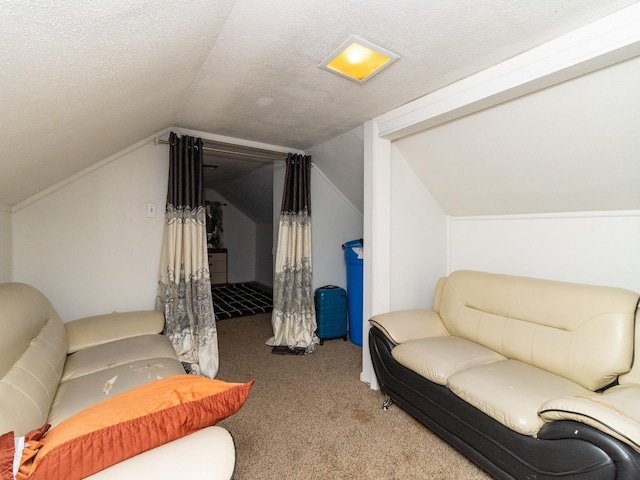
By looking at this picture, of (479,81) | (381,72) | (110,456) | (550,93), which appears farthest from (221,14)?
(550,93)

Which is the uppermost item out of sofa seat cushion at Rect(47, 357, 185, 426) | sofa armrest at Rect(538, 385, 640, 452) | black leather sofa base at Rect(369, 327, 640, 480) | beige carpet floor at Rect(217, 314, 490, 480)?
sofa armrest at Rect(538, 385, 640, 452)

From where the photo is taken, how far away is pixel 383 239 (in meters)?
2.37

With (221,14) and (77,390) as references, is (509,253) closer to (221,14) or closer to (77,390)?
(221,14)

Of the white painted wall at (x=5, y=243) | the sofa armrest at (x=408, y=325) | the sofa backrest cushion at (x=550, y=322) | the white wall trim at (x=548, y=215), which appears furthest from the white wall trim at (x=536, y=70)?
the white painted wall at (x=5, y=243)

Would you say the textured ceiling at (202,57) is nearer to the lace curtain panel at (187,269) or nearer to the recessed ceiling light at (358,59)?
the recessed ceiling light at (358,59)

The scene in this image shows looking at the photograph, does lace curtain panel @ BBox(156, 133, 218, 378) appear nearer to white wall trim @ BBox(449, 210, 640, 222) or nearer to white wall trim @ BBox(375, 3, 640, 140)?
white wall trim @ BBox(375, 3, 640, 140)

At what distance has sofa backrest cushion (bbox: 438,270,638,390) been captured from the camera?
1.45m

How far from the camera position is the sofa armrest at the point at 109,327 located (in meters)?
1.97

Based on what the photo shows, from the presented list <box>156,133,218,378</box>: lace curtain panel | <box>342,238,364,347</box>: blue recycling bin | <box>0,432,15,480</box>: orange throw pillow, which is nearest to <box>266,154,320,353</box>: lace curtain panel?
<box>342,238,364,347</box>: blue recycling bin

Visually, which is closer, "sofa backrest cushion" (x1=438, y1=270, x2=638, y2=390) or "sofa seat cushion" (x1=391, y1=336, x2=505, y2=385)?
"sofa backrest cushion" (x1=438, y1=270, x2=638, y2=390)

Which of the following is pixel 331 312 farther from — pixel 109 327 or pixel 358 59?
pixel 358 59

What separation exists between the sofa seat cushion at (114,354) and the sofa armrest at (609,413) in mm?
2017

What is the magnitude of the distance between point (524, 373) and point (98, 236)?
311cm

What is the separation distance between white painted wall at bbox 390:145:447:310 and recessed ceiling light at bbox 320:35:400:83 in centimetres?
92
